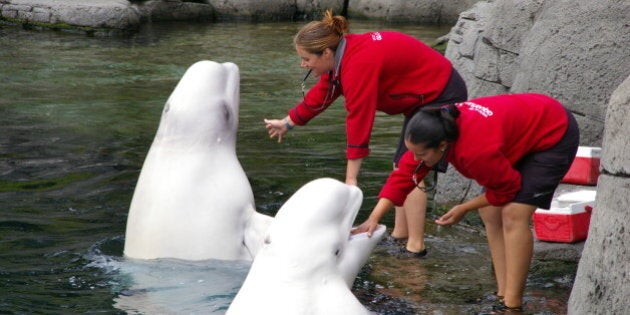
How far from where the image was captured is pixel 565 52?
7035 millimetres

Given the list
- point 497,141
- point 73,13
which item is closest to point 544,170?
point 497,141

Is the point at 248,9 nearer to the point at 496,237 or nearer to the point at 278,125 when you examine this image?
the point at 278,125

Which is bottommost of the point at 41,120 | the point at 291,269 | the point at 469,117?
the point at 41,120

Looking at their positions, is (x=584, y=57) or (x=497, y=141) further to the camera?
(x=584, y=57)

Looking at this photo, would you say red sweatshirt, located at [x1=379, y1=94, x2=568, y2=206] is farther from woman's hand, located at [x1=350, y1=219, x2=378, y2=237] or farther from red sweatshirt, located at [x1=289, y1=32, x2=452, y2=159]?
red sweatshirt, located at [x1=289, y1=32, x2=452, y2=159]

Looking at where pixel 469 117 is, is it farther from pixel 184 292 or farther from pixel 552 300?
pixel 184 292

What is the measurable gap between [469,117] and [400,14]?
15.9m

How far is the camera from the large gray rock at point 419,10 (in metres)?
20.4

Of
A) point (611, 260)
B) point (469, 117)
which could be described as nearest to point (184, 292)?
point (469, 117)

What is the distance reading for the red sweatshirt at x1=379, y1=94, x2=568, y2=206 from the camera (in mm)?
5102

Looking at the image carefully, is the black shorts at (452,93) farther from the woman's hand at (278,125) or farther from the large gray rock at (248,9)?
the large gray rock at (248,9)

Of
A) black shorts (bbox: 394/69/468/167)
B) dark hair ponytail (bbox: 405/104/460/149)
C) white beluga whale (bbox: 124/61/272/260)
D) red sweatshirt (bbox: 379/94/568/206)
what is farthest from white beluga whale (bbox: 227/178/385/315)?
black shorts (bbox: 394/69/468/167)

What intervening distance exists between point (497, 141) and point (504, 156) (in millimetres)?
123

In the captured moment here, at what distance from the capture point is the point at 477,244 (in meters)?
7.17
